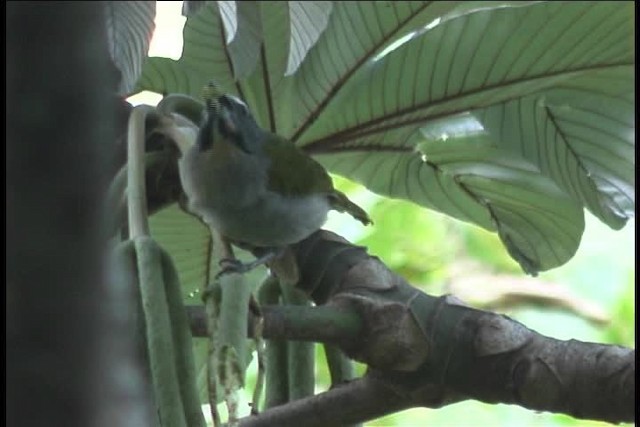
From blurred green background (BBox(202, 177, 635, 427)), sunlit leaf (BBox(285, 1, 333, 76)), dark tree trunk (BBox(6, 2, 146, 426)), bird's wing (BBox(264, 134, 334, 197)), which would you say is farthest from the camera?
blurred green background (BBox(202, 177, 635, 427))

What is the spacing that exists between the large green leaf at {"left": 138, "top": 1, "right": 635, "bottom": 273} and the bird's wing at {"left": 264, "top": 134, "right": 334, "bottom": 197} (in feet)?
0.06

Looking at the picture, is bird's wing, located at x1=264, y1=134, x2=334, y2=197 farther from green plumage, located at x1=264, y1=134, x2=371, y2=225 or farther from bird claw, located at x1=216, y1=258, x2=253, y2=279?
bird claw, located at x1=216, y1=258, x2=253, y2=279

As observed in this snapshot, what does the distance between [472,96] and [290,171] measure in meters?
0.11

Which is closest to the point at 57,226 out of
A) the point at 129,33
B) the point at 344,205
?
the point at 129,33

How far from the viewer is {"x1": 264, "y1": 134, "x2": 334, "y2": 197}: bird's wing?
0.57m

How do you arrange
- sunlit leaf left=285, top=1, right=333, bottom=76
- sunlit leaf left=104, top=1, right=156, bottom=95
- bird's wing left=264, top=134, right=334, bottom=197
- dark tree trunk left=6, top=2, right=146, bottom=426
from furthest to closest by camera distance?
bird's wing left=264, top=134, right=334, bottom=197 < sunlit leaf left=285, top=1, right=333, bottom=76 < sunlit leaf left=104, top=1, right=156, bottom=95 < dark tree trunk left=6, top=2, right=146, bottom=426

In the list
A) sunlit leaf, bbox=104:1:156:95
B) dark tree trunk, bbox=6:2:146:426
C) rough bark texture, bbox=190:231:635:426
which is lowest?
rough bark texture, bbox=190:231:635:426

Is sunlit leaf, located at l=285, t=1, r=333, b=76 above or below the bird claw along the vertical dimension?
above

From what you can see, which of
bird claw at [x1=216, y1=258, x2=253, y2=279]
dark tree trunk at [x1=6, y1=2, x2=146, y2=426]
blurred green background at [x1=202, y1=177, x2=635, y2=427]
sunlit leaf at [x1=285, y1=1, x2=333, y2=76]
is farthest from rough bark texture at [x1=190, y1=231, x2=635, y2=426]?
blurred green background at [x1=202, y1=177, x2=635, y2=427]

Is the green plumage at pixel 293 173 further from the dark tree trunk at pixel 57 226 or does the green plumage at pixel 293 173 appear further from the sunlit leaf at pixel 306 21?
the dark tree trunk at pixel 57 226

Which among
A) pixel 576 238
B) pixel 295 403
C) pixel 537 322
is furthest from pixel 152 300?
pixel 537 322

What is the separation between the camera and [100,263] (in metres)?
0.13

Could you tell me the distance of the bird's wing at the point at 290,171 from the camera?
57 centimetres

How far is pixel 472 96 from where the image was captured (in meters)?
0.56
